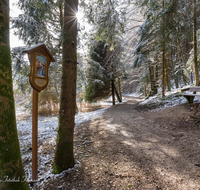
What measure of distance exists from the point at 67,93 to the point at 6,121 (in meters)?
1.19

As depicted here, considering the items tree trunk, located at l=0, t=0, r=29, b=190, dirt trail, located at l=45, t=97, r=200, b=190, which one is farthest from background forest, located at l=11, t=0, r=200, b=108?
dirt trail, located at l=45, t=97, r=200, b=190

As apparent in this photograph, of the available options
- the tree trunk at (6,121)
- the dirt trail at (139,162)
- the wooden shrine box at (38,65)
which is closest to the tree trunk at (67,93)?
the dirt trail at (139,162)

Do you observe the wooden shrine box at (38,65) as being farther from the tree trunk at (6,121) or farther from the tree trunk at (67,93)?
the tree trunk at (6,121)

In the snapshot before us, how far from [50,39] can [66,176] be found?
7806mm

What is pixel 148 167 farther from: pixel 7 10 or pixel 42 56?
pixel 7 10

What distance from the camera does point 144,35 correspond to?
1048 cm

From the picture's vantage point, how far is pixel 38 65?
2.65 m

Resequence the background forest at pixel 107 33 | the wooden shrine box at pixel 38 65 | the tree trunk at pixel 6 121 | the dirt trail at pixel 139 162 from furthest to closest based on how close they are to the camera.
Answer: the background forest at pixel 107 33 → the wooden shrine box at pixel 38 65 → the dirt trail at pixel 139 162 → the tree trunk at pixel 6 121

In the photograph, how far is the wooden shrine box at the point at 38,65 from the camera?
254 centimetres

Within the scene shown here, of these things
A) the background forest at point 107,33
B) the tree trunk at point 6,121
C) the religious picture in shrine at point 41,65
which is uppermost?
the background forest at point 107,33

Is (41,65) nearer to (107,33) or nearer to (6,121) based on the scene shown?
(6,121)

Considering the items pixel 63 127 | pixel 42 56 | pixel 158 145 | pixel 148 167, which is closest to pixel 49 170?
pixel 63 127

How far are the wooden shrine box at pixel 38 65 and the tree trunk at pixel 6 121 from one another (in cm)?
84

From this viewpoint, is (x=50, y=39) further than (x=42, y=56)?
Yes
